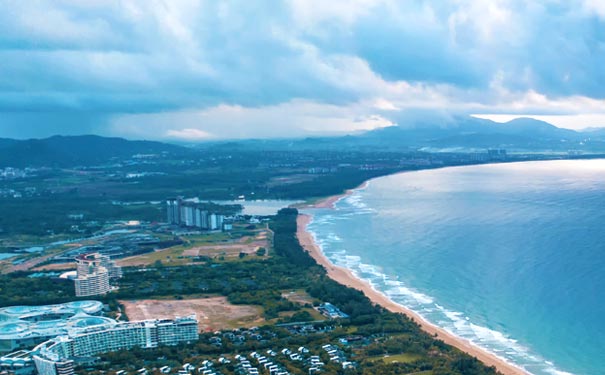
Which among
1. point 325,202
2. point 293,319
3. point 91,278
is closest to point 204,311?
point 293,319

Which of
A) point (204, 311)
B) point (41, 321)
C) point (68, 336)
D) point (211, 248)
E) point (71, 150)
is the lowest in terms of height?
point (204, 311)

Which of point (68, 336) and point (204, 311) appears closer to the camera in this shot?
point (68, 336)

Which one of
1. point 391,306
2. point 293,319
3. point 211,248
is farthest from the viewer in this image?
point 211,248

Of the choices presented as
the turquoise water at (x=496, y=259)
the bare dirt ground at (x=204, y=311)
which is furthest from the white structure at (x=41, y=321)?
the turquoise water at (x=496, y=259)

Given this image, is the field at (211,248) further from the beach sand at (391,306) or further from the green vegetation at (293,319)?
the beach sand at (391,306)

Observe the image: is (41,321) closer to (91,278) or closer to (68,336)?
(68,336)

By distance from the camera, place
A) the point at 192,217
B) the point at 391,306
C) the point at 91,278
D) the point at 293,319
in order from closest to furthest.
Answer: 1. the point at 293,319
2. the point at 391,306
3. the point at 91,278
4. the point at 192,217

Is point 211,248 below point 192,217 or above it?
below

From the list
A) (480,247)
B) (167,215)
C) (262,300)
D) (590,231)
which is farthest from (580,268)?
(167,215)
